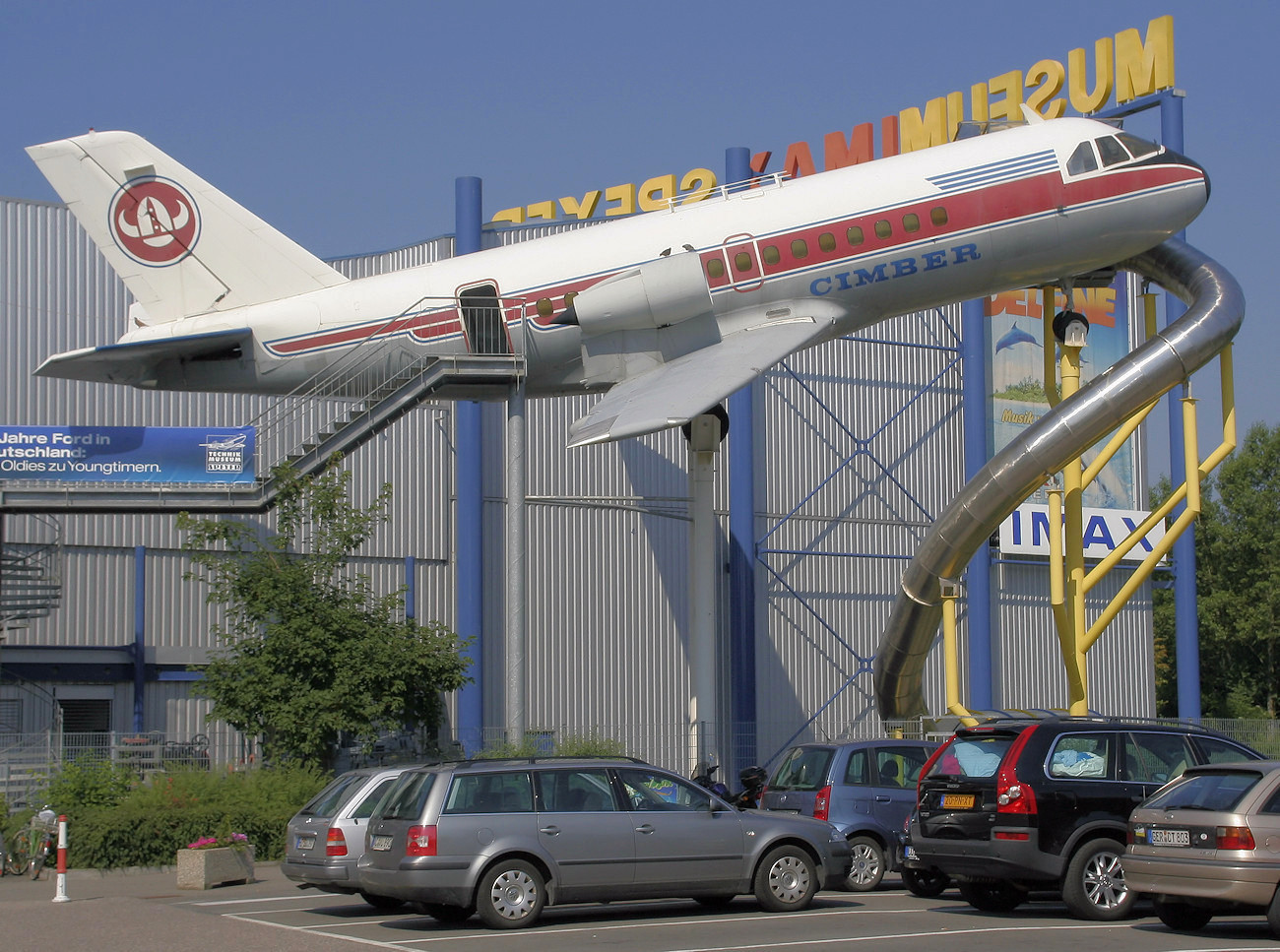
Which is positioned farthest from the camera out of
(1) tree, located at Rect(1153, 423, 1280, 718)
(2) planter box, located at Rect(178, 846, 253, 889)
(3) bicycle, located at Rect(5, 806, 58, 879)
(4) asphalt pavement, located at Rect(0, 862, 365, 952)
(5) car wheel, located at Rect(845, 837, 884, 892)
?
(1) tree, located at Rect(1153, 423, 1280, 718)

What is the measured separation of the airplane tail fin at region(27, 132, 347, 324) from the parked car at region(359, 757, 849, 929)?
14.2 m

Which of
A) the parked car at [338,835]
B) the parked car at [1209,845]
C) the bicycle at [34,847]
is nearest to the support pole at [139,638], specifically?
the bicycle at [34,847]

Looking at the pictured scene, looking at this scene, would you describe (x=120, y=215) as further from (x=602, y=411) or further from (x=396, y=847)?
(x=396, y=847)

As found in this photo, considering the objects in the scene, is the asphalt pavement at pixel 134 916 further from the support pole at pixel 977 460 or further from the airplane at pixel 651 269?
the support pole at pixel 977 460

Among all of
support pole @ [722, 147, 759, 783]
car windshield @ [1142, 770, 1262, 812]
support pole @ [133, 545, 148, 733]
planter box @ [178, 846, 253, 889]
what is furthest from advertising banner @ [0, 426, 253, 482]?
car windshield @ [1142, 770, 1262, 812]

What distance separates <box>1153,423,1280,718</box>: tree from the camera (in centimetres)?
6397

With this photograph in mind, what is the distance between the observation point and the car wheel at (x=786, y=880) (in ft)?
46.9

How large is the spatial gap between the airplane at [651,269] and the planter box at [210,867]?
27.8 ft

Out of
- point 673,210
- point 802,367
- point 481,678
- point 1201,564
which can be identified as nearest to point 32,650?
point 481,678

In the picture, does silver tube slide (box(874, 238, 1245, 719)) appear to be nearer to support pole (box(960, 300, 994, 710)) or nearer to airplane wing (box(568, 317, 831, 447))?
airplane wing (box(568, 317, 831, 447))

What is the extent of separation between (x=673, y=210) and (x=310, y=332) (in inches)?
268

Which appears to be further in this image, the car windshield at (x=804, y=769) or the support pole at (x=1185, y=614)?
the support pole at (x=1185, y=614)

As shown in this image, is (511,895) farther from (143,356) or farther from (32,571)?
(32,571)

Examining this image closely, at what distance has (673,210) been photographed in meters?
25.2
